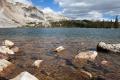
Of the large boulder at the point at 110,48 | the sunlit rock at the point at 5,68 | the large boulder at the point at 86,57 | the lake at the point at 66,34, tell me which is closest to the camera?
the sunlit rock at the point at 5,68

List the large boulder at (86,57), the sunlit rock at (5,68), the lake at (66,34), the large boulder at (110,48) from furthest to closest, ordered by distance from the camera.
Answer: the lake at (66,34) < the large boulder at (110,48) < the large boulder at (86,57) < the sunlit rock at (5,68)

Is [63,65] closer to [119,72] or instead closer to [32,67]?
[32,67]

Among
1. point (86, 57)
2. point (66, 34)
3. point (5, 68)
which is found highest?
point (5, 68)

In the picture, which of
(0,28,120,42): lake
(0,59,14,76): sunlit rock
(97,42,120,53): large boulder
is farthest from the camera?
(0,28,120,42): lake

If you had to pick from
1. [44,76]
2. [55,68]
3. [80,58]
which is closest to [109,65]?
[80,58]

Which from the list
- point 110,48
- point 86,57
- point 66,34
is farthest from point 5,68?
point 66,34

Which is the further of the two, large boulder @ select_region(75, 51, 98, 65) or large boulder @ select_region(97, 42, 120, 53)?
large boulder @ select_region(97, 42, 120, 53)

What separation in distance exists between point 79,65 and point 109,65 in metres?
2.73

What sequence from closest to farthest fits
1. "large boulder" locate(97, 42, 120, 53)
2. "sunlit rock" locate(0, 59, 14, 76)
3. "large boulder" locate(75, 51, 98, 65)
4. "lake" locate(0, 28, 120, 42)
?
"sunlit rock" locate(0, 59, 14, 76) < "large boulder" locate(75, 51, 98, 65) < "large boulder" locate(97, 42, 120, 53) < "lake" locate(0, 28, 120, 42)

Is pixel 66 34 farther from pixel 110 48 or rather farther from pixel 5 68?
pixel 5 68

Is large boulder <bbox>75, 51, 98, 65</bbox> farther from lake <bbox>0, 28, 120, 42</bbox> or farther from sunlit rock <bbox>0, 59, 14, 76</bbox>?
lake <bbox>0, 28, 120, 42</bbox>

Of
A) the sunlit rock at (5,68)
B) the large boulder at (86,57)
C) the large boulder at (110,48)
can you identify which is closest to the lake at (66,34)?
the large boulder at (110,48)

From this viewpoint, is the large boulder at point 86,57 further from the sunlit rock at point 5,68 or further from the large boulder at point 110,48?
the sunlit rock at point 5,68

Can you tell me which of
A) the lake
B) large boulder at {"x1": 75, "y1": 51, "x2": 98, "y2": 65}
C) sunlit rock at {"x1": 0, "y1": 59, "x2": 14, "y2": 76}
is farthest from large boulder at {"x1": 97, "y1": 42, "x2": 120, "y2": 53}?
the lake
